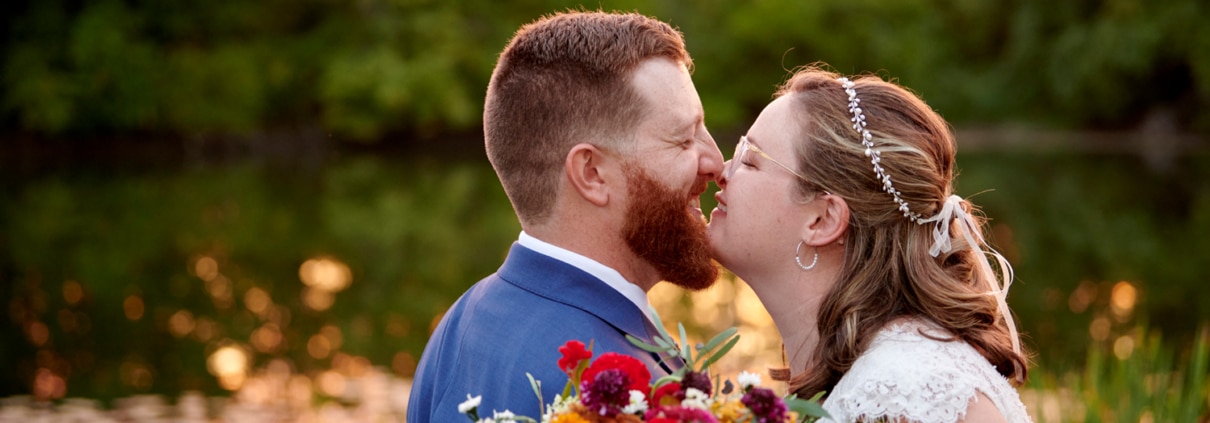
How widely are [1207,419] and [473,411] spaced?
7.25 m

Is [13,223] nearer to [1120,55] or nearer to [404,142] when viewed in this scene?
[404,142]

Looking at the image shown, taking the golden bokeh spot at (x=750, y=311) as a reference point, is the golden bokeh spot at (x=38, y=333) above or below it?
above

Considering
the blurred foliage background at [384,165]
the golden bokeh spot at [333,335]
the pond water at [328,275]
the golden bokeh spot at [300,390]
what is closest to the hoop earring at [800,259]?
the blurred foliage background at [384,165]

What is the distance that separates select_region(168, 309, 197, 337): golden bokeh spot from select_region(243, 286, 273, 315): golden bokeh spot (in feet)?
2.48

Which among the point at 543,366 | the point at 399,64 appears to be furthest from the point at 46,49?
the point at 543,366

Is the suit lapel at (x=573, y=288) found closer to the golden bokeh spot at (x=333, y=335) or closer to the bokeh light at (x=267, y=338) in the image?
the golden bokeh spot at (x=333, y=335)

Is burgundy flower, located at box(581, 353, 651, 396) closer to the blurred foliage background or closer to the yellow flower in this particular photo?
the yellow flower

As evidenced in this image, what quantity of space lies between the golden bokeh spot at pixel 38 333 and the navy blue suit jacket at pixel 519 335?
41.9ft

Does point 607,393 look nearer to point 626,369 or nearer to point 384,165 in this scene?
point 626,369

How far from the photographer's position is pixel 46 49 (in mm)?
38406

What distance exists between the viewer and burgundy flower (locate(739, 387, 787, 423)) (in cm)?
187

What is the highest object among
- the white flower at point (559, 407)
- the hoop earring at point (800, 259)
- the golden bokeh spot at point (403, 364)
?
the hoop earring at point (800, 259)

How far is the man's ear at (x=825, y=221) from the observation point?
321 centimetres

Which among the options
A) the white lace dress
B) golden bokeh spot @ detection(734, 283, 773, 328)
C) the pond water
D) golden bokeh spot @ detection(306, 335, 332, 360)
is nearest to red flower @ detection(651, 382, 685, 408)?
the white lace dress
